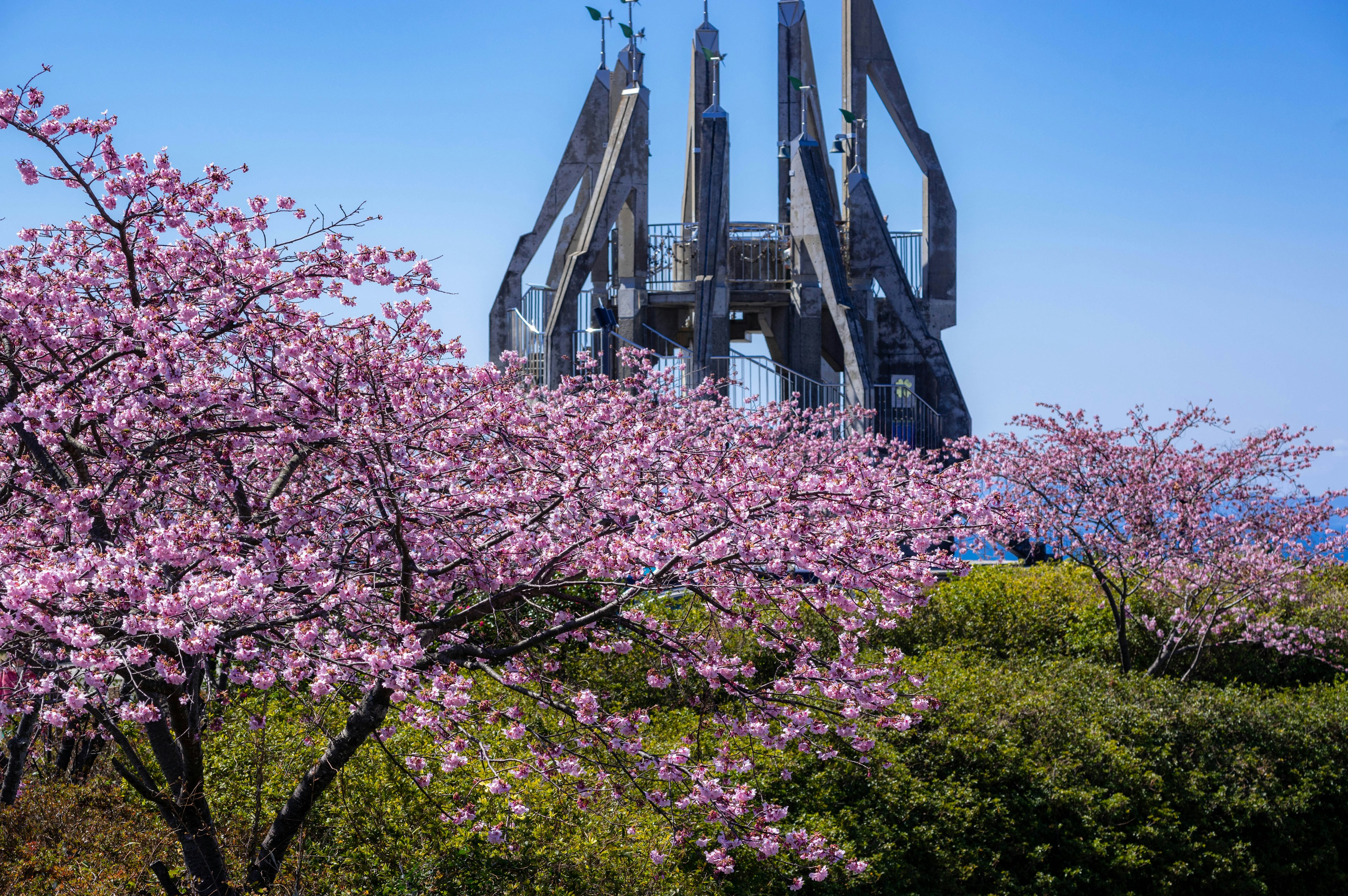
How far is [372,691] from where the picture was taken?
5.07 m

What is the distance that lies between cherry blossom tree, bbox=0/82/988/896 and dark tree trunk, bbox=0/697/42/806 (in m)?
1.02

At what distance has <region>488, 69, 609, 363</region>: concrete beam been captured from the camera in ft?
64.1

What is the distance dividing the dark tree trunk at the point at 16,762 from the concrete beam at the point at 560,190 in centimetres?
1283

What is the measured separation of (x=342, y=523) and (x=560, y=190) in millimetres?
16270

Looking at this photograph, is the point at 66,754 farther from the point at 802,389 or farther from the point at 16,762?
the point at 802,389

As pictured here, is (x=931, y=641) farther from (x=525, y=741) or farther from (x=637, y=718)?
(x=637, y=718)

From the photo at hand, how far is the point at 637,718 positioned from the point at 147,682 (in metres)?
2.35

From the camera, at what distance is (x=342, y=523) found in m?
4.81

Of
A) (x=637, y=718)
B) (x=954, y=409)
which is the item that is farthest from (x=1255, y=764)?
(x=954, y=409)

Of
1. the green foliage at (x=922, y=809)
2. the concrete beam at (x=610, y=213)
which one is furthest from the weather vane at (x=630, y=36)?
the green foliage at (x=922, y=809)

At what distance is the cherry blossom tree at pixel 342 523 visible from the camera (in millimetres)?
4277

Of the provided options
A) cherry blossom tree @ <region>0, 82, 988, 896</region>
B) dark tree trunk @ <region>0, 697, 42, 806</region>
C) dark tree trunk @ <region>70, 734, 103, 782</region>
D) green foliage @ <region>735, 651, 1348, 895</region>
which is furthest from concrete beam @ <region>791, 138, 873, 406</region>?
dark tree trunk @ <region>0, 697, 42, 806</region>

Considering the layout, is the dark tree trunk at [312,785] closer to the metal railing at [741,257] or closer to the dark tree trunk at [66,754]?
the dark tree trunk at [66,754]

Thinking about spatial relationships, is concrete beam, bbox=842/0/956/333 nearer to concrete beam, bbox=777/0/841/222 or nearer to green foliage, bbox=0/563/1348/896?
concrete beam, bbox=777/0/841/222
